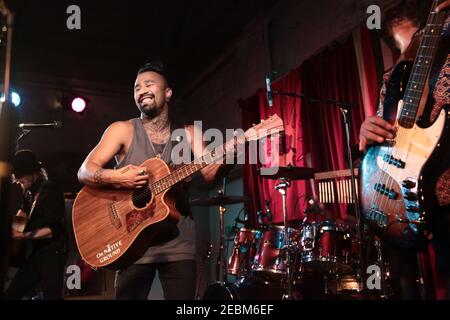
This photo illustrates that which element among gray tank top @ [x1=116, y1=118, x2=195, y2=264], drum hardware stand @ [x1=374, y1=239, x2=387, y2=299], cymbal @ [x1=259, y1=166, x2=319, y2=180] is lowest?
drum hardware stand @ [x1=374, y1=239, x2=387, y2=299]

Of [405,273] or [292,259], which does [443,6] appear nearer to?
[405,273]

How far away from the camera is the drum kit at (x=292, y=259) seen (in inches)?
163

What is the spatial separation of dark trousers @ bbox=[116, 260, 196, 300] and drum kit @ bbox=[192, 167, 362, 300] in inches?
76.7

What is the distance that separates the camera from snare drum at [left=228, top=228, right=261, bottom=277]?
5145mm

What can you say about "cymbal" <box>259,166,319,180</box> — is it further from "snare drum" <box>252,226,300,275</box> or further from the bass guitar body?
the bass guitar body

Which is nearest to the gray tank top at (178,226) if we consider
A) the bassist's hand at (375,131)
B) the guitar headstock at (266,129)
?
the guitar headstock at (266,129)

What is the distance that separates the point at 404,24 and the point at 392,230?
1.34 meters

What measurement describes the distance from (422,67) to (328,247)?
7.84ft

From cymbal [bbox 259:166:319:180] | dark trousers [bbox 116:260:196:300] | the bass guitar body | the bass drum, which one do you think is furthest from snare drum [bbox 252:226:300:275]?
the bass guitar body

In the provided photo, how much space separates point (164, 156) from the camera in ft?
9.20

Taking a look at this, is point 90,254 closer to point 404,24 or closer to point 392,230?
point 392,230

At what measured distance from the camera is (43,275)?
14.5 ft

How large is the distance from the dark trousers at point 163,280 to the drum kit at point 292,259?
1948 mm

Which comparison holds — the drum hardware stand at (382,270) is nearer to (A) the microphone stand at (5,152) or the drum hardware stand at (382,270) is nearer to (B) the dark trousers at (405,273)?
(B) the dark trousers at (405,273)
